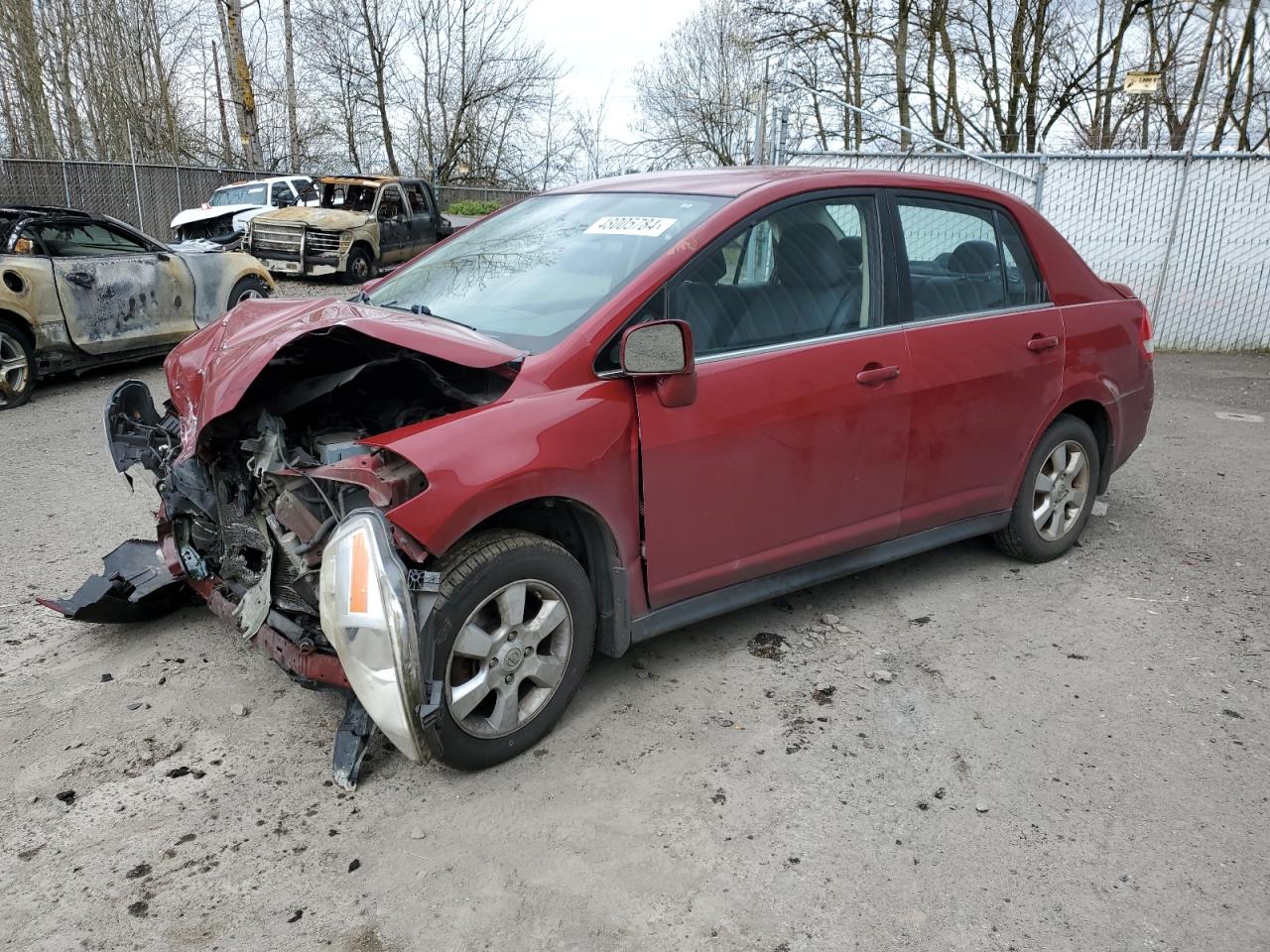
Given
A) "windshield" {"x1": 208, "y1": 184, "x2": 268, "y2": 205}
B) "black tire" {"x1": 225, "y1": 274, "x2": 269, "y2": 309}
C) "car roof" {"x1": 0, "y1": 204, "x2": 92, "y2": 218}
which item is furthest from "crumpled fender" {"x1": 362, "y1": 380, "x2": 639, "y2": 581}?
"windshield" {"x1": 208, "y1": 184, "x2": 268, "y2": 205}

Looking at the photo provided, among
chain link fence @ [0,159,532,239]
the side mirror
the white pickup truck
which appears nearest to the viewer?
the side mirror

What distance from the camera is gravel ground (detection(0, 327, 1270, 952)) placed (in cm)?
248

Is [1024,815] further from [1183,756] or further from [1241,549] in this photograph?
[1241,549]

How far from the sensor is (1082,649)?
4.04 meters

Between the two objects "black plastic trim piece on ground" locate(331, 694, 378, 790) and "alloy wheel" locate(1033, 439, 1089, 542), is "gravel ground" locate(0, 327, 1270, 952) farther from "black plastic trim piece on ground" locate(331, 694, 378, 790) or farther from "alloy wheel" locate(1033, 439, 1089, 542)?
"alloy wheel" locate(1033, 439, 1089, 542)

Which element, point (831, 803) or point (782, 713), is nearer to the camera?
point (831, 803)

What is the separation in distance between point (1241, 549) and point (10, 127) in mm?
28485

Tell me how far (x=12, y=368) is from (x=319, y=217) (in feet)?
29.9

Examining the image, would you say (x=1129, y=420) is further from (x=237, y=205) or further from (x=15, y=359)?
(x=237, y=205)

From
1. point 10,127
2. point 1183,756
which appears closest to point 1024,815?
point 1183,756

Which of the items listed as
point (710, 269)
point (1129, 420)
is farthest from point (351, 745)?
point (1129, 420)

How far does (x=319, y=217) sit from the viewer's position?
54.9 feet

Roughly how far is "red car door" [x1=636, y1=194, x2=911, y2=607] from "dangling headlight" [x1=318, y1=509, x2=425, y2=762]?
3.22ft

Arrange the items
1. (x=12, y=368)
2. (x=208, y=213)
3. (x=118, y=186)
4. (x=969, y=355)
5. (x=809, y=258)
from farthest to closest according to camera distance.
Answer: (x=118, y=186) < (x=208, y=213) < (x=12, y=368) < (x=969, y=355) < (x=809, y=258)
